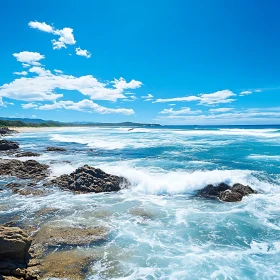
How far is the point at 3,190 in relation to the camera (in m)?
17.5

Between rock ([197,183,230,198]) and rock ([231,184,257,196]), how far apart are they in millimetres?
544

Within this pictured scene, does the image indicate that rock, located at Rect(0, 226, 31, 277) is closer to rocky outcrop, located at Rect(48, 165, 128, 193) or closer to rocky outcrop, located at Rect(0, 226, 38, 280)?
rocky outcrop, located at Rect(0, 226, 38, 280)

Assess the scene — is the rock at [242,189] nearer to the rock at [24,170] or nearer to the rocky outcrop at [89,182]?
the rocky outcrop at [89,182]

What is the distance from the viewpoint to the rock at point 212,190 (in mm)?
17250

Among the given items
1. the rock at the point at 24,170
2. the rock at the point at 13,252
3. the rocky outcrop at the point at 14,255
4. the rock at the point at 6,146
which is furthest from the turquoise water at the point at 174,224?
the rock at the point at 6,146

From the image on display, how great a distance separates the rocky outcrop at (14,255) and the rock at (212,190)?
12.0 metres

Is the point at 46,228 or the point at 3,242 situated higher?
the point at 3,242

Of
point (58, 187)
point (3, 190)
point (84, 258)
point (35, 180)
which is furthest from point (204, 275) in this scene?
point (35, 180)

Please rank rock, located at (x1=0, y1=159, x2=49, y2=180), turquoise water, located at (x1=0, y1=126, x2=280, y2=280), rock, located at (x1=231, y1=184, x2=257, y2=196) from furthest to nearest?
rock, located at (x1=0, y1=159, x2=49, y2=180), rock, located at (x1=231, y1=184, x2=257, y2=196), turquoise water, located at (x1=0, y1=126, x2=280, y2=280)

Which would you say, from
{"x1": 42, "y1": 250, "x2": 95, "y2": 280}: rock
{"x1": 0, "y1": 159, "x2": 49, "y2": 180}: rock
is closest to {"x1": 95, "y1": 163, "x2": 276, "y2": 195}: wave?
{"x1": 0, "y1": 159, "x2": 49, "y2": 180}: rock

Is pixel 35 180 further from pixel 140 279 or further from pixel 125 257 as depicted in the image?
pixel 140 279

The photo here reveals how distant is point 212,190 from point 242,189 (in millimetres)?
2034

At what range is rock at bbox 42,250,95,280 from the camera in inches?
324

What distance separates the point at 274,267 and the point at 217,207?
229 inches
